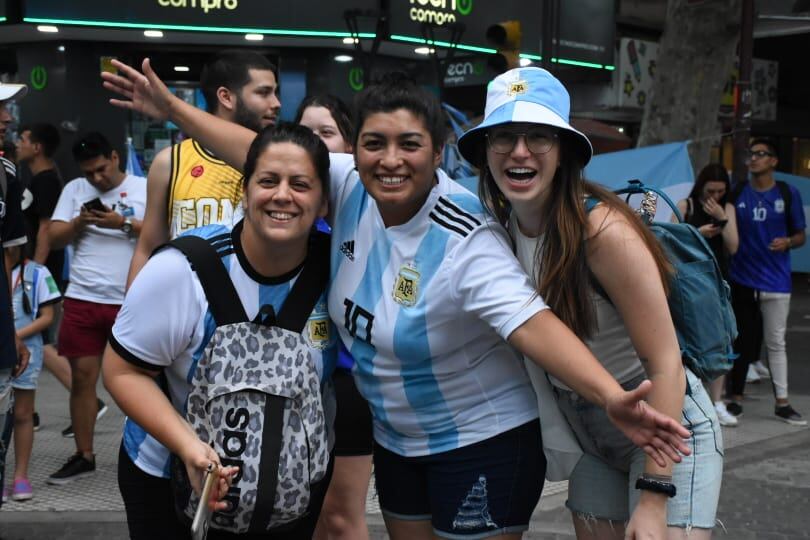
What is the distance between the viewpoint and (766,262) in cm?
854

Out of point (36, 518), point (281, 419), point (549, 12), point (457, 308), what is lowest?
point (36, 518)

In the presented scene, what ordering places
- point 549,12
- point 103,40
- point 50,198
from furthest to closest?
point 103,40, point 549,12, point 50,198

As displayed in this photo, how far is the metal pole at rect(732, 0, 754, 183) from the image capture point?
10500 mm

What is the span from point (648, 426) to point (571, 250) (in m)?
0.51

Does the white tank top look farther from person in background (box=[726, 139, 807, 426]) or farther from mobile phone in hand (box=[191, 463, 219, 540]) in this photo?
person in background (box=[726, 139, 807, 426])

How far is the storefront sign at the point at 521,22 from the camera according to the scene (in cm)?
1315

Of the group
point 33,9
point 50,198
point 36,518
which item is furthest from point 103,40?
point 36,518

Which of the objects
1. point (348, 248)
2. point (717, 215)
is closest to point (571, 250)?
point (348, 248)

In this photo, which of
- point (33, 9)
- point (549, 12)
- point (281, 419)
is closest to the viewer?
point (281, 419)

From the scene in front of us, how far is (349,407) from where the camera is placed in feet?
13.0

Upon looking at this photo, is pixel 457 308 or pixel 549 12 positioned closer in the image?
pixel 457 308

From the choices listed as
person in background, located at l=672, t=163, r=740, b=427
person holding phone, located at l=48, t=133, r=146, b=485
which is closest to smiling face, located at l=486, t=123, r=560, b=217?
person holding phone, located at l=48, t=133, r=146, b=485

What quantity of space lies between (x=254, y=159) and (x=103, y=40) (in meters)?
11.9

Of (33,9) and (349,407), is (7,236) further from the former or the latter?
(33,9)
